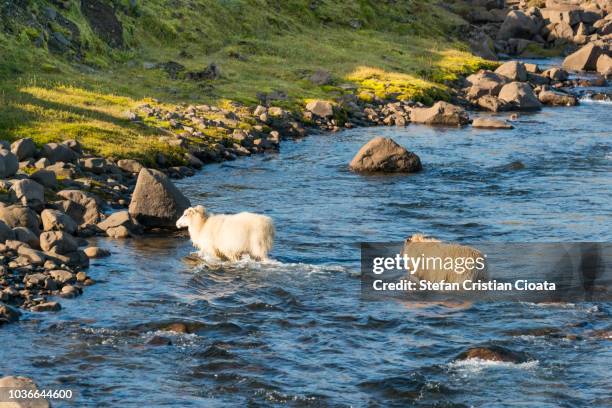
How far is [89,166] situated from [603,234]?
18.6m

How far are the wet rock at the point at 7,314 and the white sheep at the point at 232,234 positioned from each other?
6552mm

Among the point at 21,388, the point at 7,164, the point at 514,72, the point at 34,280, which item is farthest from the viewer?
the point at 514,72

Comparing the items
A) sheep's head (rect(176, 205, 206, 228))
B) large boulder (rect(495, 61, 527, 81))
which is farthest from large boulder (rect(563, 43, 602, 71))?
sheep's head (rect(176, 205, 206, 228))

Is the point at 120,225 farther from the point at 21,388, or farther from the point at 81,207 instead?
the point at 21,388

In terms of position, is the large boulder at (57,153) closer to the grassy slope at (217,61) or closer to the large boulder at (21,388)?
the grassy slope at (217,61)

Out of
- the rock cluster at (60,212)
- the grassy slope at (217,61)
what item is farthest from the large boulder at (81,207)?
the grassy slope at (217,61)

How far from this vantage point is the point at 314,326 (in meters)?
22.9

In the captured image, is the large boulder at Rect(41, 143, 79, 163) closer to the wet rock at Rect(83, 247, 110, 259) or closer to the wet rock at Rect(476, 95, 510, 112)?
the wet rock at Rect(83, 247, 110, 259)

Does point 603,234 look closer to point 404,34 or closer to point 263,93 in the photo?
point 263,93

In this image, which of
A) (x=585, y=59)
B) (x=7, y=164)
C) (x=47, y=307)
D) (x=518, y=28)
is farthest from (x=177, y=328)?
(x=518, y=28)

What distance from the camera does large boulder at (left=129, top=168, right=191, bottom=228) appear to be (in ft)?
103

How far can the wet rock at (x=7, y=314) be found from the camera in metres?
22.5

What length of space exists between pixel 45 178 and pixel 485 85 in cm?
3794

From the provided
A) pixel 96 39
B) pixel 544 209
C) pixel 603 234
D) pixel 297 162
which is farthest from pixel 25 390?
pixel 96 39
